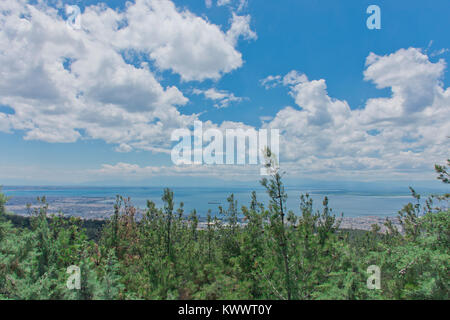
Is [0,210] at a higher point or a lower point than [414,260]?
higher

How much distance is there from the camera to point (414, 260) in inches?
207

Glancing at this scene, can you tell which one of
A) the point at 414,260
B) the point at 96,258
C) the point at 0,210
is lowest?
the point at 96,258

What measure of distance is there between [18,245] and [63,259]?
4.77 feet

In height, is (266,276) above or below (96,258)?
above

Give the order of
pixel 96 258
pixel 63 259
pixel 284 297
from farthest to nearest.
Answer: pixel 96 258, pixel 63 259, pixel 284 297
